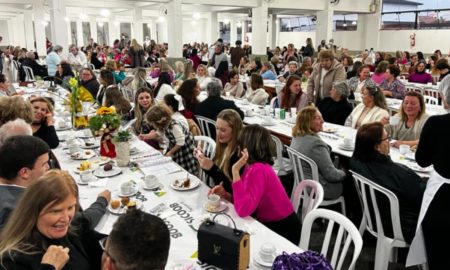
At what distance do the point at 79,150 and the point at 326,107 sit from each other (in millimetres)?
2788

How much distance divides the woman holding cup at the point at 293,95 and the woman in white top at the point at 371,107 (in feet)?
3.13

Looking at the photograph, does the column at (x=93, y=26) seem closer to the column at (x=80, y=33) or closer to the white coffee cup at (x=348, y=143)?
the column at (x=80, y=33)

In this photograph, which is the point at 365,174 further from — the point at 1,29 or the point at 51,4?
the point at 1,29

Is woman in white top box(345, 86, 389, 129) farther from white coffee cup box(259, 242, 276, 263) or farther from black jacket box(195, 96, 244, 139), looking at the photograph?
white coffee cup box(259, 242, 276, 263)

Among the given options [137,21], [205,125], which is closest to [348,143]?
[205,125]

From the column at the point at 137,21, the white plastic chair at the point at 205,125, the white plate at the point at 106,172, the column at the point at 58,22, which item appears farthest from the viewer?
the column at the point at 137,21

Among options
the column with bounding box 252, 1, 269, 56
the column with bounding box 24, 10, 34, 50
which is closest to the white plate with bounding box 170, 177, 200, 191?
the column with bounding box 252, 1, 269, 56

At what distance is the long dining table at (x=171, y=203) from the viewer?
1681 millimetres

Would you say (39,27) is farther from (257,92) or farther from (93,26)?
(257,92)

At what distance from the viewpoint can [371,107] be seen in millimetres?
4000

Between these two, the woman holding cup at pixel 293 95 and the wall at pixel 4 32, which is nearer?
the woman holding cup at pixel 293 95

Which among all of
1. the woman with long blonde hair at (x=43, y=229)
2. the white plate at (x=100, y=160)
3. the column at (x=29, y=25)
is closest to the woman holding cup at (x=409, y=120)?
the white plate at (x=100, y=160)

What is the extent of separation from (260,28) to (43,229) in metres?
10.9

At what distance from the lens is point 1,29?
19.3 m
